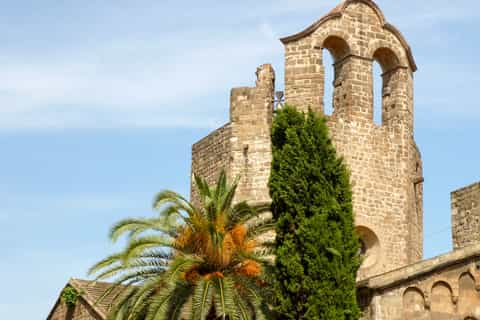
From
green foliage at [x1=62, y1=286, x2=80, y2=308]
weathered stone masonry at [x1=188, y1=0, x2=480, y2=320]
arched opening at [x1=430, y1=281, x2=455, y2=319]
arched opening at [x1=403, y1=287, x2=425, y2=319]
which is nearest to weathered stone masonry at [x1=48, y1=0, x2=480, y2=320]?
weathered stone masonry at [x1=188, y1=0, x2=480, y2=320]

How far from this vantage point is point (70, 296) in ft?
93.1

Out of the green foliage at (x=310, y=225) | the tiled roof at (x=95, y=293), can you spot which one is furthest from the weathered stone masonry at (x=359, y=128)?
the green foliage at (x=310, y=225)

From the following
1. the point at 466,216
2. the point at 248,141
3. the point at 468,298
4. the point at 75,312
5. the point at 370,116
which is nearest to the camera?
the point at 468,298

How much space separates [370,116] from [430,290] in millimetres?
7242

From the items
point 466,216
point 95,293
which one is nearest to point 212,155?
point 95,293

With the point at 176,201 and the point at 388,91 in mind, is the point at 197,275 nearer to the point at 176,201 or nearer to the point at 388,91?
the point at 176,201

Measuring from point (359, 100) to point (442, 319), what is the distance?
7.63 m

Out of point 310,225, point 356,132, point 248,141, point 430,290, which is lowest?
point 430,290

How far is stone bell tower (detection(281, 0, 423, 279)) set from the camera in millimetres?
27328

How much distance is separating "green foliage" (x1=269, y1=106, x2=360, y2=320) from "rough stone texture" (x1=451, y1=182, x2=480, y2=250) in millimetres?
4825

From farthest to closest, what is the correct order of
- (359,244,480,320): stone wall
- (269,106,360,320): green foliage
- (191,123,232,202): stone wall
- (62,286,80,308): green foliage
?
(62,286,80,308): green foliage
(191,123,232,202): stone wall
(359,244,480,320): stone wall
(269,106,360,320): green foliage

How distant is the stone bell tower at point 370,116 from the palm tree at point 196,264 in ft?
17.4

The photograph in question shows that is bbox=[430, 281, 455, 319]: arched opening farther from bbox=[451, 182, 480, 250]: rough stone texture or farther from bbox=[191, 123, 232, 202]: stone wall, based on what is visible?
bbox=[191, 123, 232, 202]: stone wall

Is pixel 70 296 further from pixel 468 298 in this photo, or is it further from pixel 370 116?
pixel 468 298
